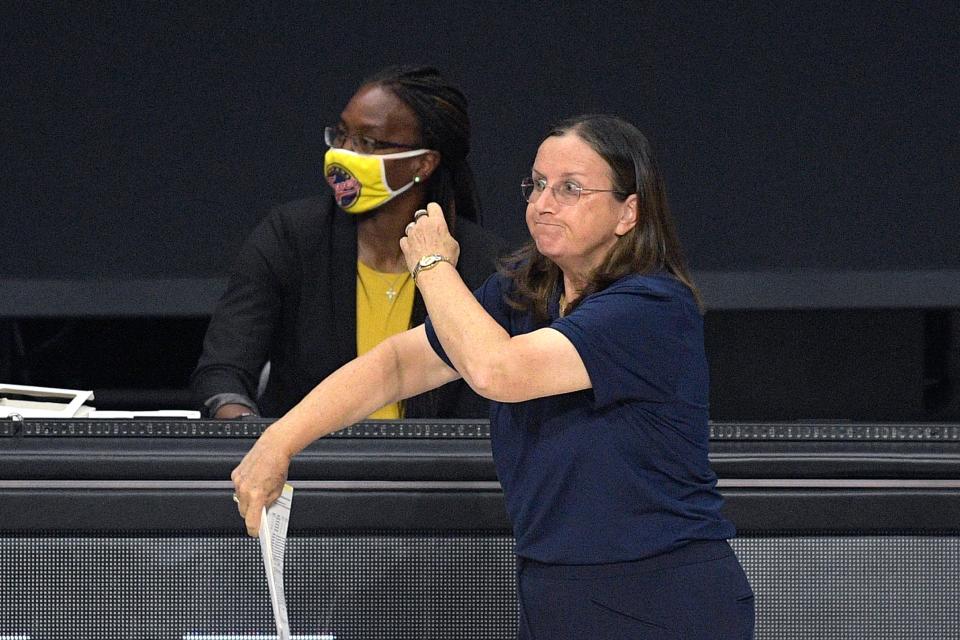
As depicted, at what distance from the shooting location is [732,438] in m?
2.02

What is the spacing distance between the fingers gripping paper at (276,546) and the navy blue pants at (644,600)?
0.34 meters

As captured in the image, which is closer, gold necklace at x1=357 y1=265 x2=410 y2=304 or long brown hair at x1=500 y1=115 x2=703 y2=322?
long brown hair at x1=500 y1=115 x2=703 y2=322

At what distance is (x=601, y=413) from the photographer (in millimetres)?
1578

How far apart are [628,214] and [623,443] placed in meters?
0.30

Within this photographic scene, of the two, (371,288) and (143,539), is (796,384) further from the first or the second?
(143,539)

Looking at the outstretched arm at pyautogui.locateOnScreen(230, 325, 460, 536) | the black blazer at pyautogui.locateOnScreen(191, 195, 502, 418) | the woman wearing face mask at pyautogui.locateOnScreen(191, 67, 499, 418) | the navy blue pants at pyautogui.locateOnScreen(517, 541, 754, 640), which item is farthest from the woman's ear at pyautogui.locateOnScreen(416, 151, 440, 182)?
the navy blue pants at pyautogui.locateOnScreen(517, 541, 754, 640)

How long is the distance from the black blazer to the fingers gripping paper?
0.91m

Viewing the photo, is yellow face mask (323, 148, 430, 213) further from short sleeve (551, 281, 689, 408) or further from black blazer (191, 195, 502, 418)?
short sleeve (551, 281, 689, 408)

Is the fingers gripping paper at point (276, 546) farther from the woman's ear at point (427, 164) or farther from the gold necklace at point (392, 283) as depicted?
the woman's ear at point (427, 164)

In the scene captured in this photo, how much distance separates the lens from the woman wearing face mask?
267 cm

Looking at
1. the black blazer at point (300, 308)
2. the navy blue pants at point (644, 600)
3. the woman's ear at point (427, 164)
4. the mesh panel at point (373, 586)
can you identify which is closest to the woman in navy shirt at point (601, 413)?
the navy blue pants at point (644, 600)

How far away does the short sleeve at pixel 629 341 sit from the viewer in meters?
1.54

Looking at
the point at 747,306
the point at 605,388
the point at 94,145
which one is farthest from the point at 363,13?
the point at 605,388

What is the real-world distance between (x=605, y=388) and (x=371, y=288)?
127 centimetres
